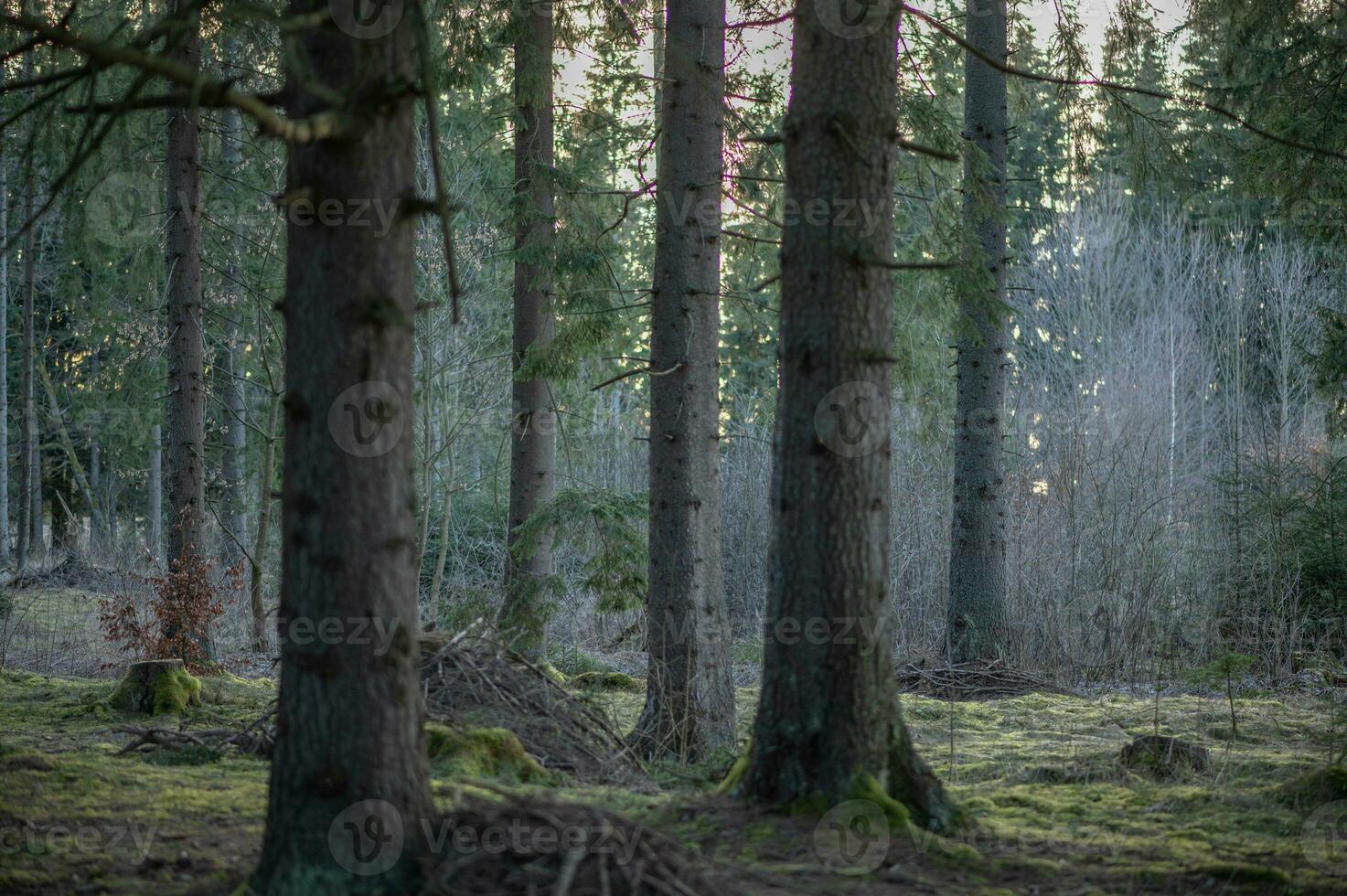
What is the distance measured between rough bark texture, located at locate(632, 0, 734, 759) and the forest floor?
0.89 m

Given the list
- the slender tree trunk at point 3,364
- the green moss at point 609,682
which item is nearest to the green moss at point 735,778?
the green moss at point 609,682

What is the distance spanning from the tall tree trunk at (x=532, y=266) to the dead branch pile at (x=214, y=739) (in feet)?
12.0

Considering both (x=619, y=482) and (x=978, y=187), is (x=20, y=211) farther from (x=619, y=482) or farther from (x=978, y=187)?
(x=978, y=187)

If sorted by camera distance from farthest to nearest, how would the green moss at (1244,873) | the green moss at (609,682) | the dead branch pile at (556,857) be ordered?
the green moss at (609,682) < the green moss at (1244,873) < the dead branch pile at (556,857)

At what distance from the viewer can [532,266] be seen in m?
10.4

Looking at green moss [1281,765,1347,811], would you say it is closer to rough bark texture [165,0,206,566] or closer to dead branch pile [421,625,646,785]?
dead branch pile [421,625,646,785]

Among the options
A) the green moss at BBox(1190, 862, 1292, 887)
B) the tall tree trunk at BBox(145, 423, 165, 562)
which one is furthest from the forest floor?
the tall tree trunk at BBox(145, 423, 165, 562)

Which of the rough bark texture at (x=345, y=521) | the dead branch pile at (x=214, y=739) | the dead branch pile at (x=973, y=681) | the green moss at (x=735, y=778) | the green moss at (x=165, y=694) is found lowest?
the dead branch pile at (x=973, y=681)

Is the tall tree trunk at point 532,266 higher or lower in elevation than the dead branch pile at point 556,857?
higher

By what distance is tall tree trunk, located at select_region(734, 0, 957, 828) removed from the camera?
3969 millimetres

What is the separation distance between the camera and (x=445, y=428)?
50.1ft

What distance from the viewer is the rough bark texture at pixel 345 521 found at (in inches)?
119

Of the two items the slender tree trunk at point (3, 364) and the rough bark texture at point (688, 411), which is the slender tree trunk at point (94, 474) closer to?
the slender tree trunk at point (3, 364)

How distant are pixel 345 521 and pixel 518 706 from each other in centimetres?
311
